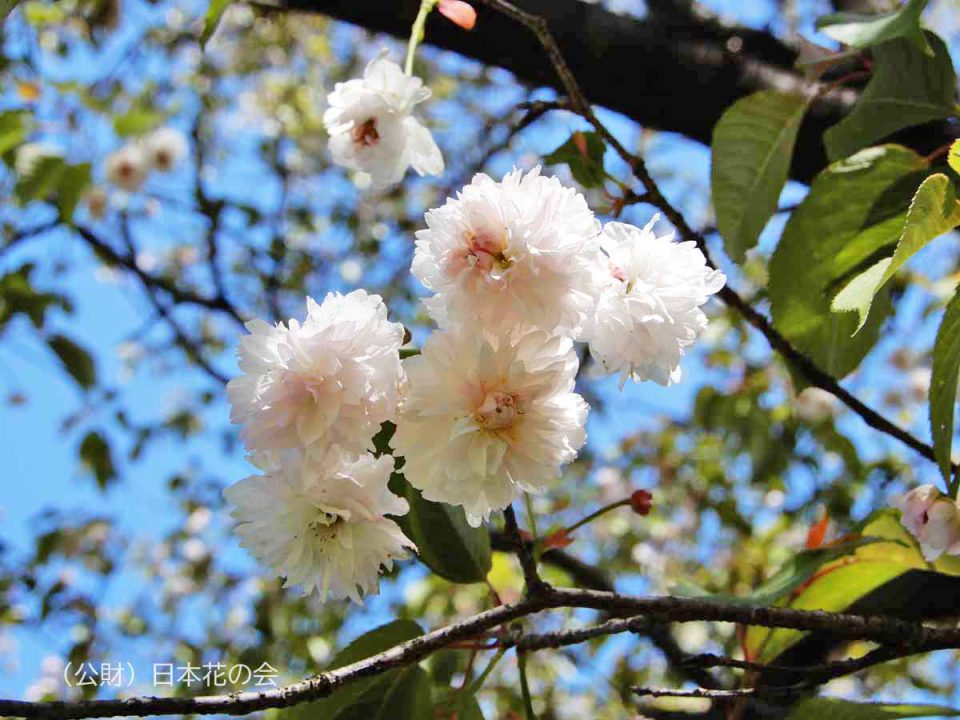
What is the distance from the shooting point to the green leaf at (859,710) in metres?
0.84

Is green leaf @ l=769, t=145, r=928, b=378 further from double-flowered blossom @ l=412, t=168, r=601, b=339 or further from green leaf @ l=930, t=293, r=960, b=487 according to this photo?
double-flowered blossom @ l=412, t=168, r=601, b=339

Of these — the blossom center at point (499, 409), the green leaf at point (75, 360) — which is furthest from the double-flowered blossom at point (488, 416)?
the green leaf at point (75, 360)

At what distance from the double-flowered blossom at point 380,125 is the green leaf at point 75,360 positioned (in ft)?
5.33

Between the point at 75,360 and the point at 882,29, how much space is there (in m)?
2.07

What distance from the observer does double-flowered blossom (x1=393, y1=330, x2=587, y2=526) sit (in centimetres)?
67

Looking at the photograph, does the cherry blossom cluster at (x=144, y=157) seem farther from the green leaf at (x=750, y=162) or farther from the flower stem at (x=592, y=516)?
the flower stem at (x=592, y=516)

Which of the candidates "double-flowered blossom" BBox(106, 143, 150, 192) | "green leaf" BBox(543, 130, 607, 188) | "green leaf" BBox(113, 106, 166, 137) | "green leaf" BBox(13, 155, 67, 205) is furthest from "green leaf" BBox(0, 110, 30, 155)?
"double-flowered blossom" BBox(106, 143, 150, 192)

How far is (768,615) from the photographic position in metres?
0.74

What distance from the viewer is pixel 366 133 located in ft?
3.29

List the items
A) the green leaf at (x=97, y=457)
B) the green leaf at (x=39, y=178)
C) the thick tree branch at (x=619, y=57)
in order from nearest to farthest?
the thick tree branch at (x=619, y=57) < the green leaf at (x=39, y=178) < the green leaf at (x=97, y=457)

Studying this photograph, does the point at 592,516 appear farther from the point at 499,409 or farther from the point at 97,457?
the point at 97,457

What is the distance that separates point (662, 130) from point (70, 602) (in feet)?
7.97

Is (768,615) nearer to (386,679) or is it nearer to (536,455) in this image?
(536,455)

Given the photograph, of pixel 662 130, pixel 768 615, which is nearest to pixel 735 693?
pixel 768 615
